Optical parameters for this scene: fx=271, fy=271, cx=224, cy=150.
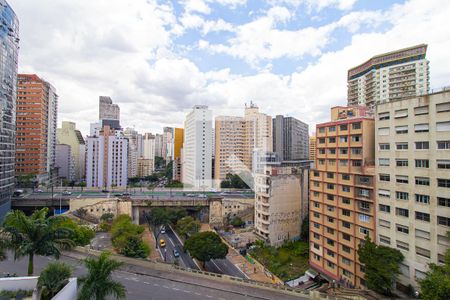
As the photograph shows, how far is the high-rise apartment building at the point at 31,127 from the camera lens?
60.9 meters

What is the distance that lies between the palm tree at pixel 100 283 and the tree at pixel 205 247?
14.6 metres

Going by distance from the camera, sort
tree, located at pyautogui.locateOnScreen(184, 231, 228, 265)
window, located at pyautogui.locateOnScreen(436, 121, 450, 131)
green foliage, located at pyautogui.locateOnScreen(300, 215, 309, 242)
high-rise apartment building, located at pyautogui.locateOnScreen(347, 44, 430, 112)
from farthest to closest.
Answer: high-rise apartment building, located at pyautogui.locateOnScreen(347, 44, 430, 112)
green foliage, located at pyautogui.locateOnScreen(300, 215, 309, 242)
tree, located at pyautogui.locateOnScreen(184, 231, 228, 265)
window, located at pyautogui.locateOnScreen(436, 121, 450, 131)

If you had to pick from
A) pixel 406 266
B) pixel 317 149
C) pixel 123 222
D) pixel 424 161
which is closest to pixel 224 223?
pixel 123 222

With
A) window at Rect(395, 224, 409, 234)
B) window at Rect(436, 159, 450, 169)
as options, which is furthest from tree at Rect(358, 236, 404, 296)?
window at Rect(436, 159, 450, 169)

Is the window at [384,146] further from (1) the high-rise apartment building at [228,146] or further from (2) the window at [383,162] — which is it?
(1) the high-rise apartment building at [228,146]

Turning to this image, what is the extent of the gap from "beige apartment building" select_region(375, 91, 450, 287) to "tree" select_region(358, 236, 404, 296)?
969 millimetres

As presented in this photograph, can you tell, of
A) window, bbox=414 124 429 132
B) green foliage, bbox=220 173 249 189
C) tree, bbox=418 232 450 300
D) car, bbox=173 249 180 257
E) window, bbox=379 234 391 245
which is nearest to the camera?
tree, bbox=418 232 450 300

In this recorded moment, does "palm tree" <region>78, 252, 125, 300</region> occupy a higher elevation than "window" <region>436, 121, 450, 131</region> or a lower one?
lower

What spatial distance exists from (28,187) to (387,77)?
273ft

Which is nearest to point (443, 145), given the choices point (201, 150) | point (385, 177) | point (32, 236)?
point (385, 177)

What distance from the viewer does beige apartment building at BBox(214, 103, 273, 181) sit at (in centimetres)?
7231

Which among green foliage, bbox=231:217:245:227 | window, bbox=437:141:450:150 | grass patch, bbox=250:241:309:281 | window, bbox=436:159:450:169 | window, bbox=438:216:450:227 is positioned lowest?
grass patch, bbox=250:241:309:281

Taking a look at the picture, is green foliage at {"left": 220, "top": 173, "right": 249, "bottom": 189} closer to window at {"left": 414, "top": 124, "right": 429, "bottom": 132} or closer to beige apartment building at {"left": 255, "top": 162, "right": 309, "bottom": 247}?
beige apartment building at {"left": 255, "top": 162, "right": 309, "bottom": 247}

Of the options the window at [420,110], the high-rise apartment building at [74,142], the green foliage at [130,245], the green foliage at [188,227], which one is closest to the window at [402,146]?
the window at [420,110]
